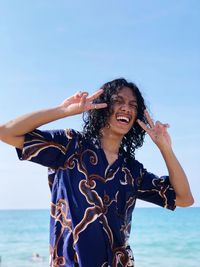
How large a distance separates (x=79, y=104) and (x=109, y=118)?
332 millimetres

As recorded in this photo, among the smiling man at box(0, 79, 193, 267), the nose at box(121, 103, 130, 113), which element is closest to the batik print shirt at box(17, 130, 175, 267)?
the smiling man at box(0, 79, 193, 267)

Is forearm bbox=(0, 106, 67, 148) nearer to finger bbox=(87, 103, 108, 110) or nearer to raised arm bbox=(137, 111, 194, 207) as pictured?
finger bbox=(87, 103, 108, 110)

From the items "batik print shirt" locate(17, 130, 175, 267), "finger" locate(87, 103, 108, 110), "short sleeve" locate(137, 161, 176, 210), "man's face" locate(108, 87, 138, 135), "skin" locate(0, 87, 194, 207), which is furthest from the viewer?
"short sleeve" locate(137, 161, 176, 210)

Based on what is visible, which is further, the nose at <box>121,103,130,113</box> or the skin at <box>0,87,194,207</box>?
the nose at <box>121,103,130,113</box>

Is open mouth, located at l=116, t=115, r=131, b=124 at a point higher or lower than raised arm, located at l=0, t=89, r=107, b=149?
higher

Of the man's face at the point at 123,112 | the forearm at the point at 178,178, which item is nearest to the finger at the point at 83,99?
the man's face at the point at 123,112

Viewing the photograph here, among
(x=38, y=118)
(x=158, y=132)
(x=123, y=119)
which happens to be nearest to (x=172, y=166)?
(x=158, y=132)

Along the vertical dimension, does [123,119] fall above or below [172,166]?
above

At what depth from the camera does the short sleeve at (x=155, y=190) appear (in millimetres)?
3449

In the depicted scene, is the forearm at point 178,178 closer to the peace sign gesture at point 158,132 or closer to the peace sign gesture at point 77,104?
the peace sign gesture at point 158,132

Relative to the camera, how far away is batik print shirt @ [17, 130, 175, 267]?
2.91 m

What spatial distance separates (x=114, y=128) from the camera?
3.34 m

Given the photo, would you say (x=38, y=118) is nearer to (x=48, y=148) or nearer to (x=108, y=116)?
(x=48, y=148)

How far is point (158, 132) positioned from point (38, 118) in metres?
0.86
